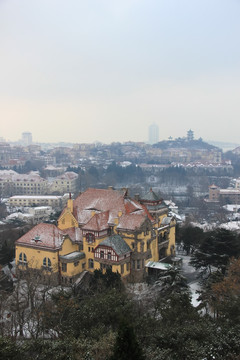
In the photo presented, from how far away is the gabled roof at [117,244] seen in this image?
2626 cm

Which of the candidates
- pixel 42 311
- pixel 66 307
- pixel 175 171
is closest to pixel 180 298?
pixel 66 307

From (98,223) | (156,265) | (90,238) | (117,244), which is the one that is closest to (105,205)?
(98,223)

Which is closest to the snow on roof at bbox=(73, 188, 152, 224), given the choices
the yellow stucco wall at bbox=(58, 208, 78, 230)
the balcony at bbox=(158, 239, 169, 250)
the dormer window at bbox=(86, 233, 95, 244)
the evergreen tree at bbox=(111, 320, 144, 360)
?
the yellow stucco wall at bbox=(58, 208, 78, 230)

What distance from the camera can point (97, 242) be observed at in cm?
2755

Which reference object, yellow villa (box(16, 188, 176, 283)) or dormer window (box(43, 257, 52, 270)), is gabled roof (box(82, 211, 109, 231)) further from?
dormer window (box(43, 257, 52, 270))

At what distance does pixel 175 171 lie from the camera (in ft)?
362

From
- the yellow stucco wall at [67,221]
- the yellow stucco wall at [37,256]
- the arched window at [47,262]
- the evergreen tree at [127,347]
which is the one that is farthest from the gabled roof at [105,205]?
the evergreen tree at [127,347]

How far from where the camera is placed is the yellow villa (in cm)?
2680

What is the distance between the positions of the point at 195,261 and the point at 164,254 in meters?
4.49

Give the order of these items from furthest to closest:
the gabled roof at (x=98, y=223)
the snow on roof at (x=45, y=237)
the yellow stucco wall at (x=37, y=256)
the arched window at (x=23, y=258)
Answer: the arched window at (x=23, y=258)
the gabled roof at (x=98, y=223)
the snow on roof at (x=45, y=237)
the yellow stucco wall at (x=37, y=256)

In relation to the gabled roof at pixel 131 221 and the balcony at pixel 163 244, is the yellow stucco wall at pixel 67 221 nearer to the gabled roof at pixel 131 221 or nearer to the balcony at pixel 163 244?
the gabled roof at pixel 131 221

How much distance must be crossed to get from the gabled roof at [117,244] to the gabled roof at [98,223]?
1.30 meters

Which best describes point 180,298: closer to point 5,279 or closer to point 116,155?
point 5,279

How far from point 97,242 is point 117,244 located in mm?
1676
